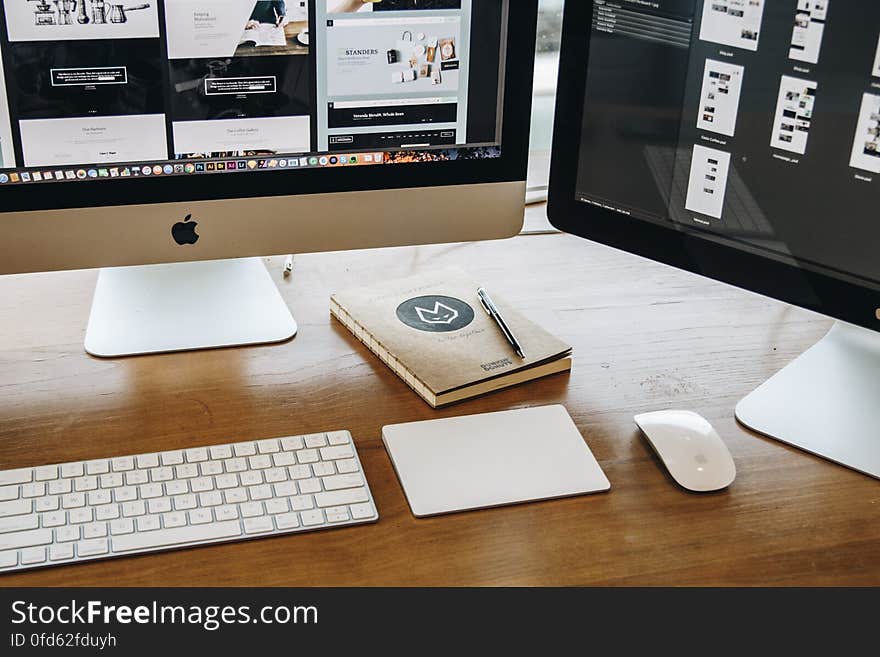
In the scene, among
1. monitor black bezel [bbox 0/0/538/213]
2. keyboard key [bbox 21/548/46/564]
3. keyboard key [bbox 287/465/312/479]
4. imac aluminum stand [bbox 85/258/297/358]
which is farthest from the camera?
imac aluminum stand [bbox 85/258/297/358]

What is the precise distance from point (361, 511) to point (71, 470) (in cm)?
25

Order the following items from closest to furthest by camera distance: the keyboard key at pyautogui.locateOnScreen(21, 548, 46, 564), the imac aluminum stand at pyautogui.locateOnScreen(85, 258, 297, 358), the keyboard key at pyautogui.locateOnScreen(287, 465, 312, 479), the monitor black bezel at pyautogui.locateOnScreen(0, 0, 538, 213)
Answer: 1. the keyboard key at pyautogui.locateOnScreen(21, 548, 46, 564)
2. the keyboard key at pyautogui.locateOnScreen(287, 465, 312, 479)
3. the monitor black bezel at pyautogui.locateOnScreen(0, 0, 538, 213)
4. the imac aluminum stand at pyautogui.locateOnScreen(85, 258, 297, 358)

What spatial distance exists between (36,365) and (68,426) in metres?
0.13

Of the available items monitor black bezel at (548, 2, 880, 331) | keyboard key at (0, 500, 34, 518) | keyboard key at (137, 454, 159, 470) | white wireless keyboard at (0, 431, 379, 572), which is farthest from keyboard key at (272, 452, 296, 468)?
monitor black bezel at (548, 2, 880, 331)

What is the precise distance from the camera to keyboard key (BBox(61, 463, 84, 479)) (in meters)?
0.87

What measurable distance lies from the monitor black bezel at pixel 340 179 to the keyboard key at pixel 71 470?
27 centimetres

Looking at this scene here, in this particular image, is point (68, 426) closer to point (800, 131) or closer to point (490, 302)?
point (490, 302)

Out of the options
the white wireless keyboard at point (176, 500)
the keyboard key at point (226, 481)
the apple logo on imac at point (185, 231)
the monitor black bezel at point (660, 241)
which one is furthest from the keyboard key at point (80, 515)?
the monitor black bezel at point (660, 241)

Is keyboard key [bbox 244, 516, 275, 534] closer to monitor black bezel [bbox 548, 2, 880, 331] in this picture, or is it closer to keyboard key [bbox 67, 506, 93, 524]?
keyboard key [bbox 67, 506, 93, 524]

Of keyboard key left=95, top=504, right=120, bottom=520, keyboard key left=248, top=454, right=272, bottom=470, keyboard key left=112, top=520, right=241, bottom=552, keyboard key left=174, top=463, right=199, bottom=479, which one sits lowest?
keyboard key left=112, top=520, right=241, bottom=552

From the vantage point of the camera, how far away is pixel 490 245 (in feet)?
4.47

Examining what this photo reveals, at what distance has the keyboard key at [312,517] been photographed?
0.83 metres

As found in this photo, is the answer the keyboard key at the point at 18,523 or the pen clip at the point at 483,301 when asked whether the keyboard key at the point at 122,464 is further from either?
the pen clip at the point at 483,301

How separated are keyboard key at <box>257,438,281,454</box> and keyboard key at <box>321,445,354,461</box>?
0.04 meters
